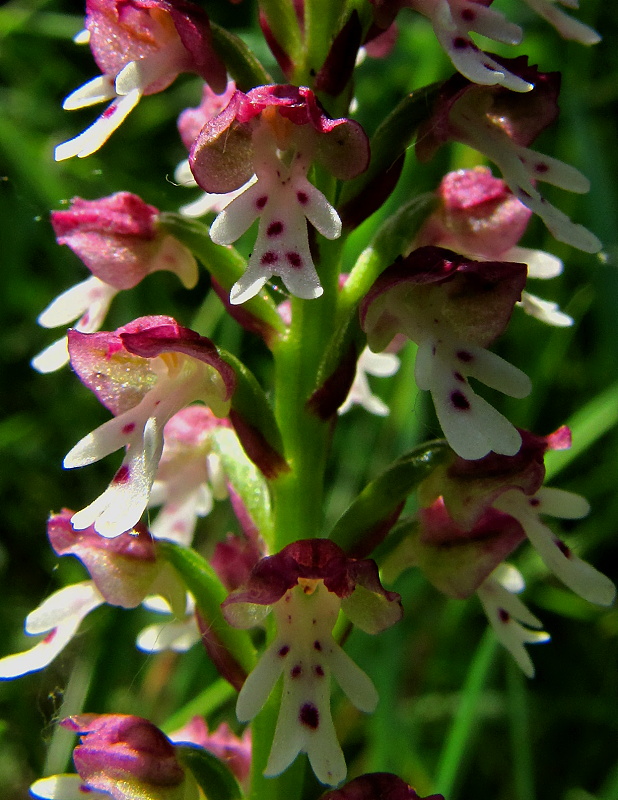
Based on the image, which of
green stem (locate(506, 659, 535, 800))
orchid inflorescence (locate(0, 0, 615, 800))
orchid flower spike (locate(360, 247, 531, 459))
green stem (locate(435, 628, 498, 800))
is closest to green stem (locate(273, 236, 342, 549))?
orchid inflorescence (locate(0, 0, 615, 800))

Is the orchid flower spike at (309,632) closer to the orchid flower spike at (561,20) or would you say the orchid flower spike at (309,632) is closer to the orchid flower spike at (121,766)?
the orchid flower spike at (121,766)

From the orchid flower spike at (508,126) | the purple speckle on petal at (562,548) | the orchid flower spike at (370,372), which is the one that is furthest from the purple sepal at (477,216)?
the purple speckle on petal at (562,548)

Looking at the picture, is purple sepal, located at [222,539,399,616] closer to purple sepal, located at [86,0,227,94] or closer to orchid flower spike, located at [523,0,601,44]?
purple sepal, located at [86,0,227,94]

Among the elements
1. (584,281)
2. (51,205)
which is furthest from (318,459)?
(584,281)

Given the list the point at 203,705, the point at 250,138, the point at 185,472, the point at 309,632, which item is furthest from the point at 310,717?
the point at 203,705

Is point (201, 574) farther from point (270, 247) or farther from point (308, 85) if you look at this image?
point (308, 85)
